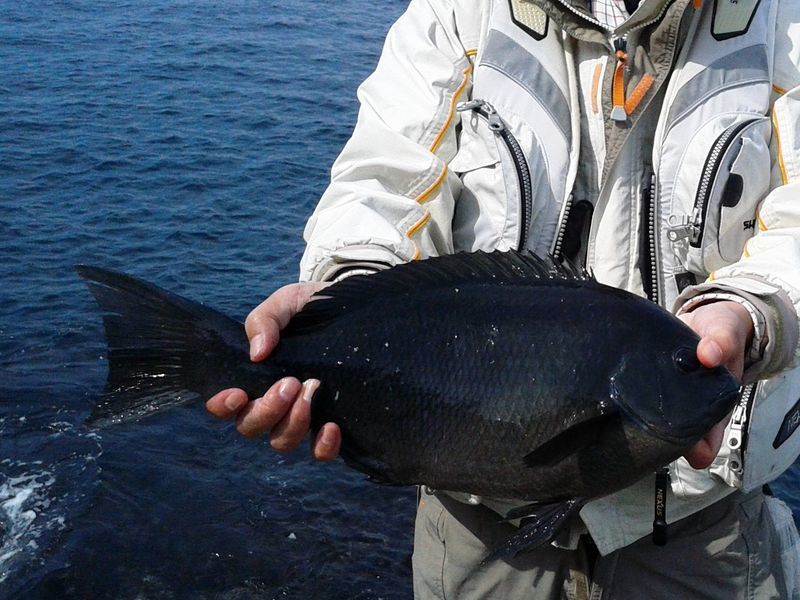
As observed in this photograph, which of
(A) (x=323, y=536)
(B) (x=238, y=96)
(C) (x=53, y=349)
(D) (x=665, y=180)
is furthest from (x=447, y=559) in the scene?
(B) (x=238, y=96)

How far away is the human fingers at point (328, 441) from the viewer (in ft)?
9.14

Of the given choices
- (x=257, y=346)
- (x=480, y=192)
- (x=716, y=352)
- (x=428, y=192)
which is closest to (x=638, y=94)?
(x=480, y=192)

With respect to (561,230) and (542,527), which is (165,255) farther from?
(542,527)

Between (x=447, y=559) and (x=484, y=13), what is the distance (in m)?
1.97

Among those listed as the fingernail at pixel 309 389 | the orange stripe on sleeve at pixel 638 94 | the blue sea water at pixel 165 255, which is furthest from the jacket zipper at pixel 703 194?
the blue sea water at pixel 165 255

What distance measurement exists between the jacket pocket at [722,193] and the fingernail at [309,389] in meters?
1.29

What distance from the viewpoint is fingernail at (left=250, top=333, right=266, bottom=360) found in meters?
2.83

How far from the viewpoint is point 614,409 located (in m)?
2.59

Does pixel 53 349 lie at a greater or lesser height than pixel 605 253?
lesser

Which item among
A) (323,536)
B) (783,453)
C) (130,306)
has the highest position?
(130,306)

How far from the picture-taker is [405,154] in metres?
3.46

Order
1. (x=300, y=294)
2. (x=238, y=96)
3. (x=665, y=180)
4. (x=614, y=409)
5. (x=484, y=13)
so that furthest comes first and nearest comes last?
1. (x=238, y=96)
2. (x=484, y=13)
3. (x=665, y=180)
4. (x=300, y=294)
5. (x=614, y=409)

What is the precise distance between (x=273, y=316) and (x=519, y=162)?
3.24 ft

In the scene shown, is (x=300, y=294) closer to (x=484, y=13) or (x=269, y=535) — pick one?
(x=484, y=13)
